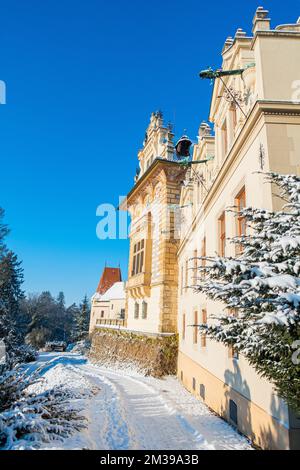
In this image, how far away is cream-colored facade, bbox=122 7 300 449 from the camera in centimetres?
675

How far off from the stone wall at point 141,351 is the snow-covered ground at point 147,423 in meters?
3.62

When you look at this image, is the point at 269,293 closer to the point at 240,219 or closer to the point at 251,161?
the point at 251,161

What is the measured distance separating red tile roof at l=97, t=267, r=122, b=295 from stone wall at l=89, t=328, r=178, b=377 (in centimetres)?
3441

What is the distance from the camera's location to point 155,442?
6.74 meters

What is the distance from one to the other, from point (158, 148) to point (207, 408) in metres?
19.5

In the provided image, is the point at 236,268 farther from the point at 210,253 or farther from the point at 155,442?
the point at 210,253

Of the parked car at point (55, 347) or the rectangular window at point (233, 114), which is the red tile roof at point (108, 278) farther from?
the rectangular window at point (233, 114)

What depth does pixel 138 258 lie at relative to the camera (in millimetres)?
23562

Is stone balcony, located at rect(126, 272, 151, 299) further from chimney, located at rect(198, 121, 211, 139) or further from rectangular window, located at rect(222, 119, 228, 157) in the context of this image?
rectangular window, located at rect(222, 119, 228, 157)

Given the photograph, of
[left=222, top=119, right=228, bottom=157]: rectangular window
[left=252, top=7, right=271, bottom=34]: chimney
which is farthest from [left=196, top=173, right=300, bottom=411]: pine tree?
[left=222, top=119, right=228, bottom=157]: rectangular window

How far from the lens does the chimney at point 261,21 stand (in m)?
7.84

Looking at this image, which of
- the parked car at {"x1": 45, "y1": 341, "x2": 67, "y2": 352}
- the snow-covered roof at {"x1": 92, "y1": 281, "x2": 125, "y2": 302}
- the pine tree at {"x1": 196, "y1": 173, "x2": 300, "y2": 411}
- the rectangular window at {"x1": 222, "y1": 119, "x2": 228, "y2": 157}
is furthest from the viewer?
the snow-covered roof at {"x1": 92, "y1": 281, "x2": 125, "y2": 302}

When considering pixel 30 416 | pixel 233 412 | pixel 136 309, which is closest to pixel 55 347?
pixel 136 309

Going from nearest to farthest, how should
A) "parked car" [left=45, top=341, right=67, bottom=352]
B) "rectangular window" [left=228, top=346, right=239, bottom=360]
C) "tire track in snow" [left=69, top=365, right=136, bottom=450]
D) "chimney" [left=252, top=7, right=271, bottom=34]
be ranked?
"tire track in snow" [left=69, top=365, right=136, bottom=450] < "chimney" [left=252, top=7, right=271, bottom=34] < "rectangular window" [left=228, top=346, right=239, bottom=360] < "parked car" [left=45, top=341, right=67, bottom=352]
